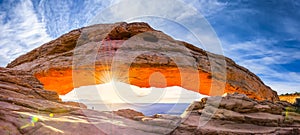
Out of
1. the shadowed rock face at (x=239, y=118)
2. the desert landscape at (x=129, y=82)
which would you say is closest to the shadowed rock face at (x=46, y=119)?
the desert landscape at (x=129, y=82)

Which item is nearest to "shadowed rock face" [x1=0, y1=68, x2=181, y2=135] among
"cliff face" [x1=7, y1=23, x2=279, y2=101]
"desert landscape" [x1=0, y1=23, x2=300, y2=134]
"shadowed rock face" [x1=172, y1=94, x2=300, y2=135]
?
"desert landscape" [x1=0, y1=23, x2=300, y2=134]

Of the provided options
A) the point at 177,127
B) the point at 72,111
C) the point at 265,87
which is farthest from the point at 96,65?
the point at 265,87

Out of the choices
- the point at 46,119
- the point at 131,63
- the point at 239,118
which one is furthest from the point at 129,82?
the point at 46,119

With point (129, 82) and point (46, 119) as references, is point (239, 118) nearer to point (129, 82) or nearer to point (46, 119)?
point (46, 119)

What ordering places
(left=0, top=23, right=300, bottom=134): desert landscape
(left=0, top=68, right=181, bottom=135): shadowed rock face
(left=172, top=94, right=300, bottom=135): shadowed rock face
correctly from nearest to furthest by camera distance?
(left=0, top=68, right=181, bottom=135): shadowed rock face, (left=0, top=23, right=300, bottom=134): desert landscape, (left=172, top=94, right=300, bottom=135): shadowed rock face

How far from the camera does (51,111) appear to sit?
312 inches

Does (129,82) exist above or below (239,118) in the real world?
above

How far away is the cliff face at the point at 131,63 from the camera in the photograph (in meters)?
14.4

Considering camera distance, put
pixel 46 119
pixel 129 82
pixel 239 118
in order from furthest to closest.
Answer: pixel 129 82
pixel 239 118
pixel 46 119

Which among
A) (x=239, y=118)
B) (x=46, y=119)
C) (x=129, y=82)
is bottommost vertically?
(x=239, y=118)

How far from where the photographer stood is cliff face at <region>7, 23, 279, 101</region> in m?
14.4

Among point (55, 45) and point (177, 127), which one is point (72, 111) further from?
point (55, 45)

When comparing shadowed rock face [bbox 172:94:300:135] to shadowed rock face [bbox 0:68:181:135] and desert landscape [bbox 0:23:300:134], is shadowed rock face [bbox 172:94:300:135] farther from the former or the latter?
shadowed rock face [bbox 0:68:181:135]

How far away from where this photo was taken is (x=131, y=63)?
46.0 feet
